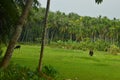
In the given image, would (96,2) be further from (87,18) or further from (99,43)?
(87,18)

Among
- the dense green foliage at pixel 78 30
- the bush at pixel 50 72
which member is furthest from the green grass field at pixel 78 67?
the dense green foliage at pixel 78 30

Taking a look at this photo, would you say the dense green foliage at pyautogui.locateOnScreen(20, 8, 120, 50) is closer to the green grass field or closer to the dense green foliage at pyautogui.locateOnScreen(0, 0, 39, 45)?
the green grass field

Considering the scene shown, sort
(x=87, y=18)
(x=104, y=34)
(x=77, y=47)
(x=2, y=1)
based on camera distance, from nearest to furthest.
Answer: (x=2, y=1), (x=77, y=47), (x=104, y=34), (x=87, y=18)

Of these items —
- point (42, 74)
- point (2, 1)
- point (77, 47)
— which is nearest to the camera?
point (2, 1)

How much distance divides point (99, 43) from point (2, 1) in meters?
93.0

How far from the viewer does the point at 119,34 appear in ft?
436

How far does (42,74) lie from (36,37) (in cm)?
11322

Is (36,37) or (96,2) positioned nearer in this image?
(96,2)

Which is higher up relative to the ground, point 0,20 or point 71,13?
point 71,13

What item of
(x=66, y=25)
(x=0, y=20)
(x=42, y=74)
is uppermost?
(x=66, y=25)

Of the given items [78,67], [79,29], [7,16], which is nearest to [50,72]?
[7,16]

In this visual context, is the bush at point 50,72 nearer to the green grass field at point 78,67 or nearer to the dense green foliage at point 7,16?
the green grass field at point 78,67

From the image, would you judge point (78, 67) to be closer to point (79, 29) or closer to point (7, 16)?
point (7, 16)

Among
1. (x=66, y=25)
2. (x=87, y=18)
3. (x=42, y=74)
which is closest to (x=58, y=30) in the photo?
(x=66, y=25)
